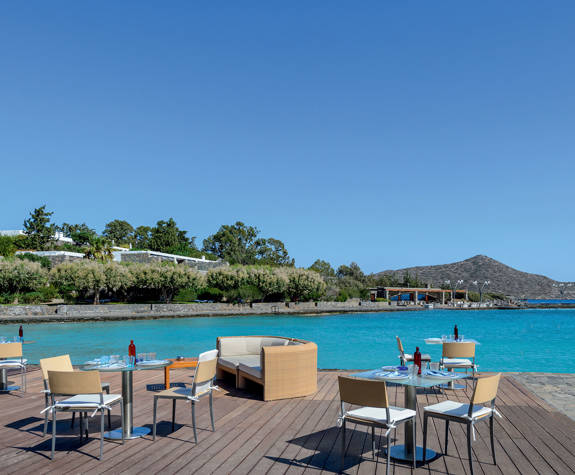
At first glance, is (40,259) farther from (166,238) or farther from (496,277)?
(496,277)

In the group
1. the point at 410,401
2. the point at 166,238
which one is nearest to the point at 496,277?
the point at 166,238

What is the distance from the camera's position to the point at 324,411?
5.71 meters

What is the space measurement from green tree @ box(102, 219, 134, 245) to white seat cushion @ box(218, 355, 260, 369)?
82228 mm

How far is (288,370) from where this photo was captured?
6387 mm

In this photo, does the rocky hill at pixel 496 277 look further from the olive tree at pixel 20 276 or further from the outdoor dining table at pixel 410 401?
the outdoor dining table at pixel 410 401

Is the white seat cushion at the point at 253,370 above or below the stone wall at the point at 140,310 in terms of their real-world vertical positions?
above

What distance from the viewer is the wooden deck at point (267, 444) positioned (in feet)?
12.5

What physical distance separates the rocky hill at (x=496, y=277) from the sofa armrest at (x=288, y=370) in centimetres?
11916

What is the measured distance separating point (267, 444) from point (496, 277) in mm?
140610

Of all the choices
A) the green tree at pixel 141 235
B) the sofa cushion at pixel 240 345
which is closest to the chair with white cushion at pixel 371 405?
the sofa cushion at pixel 240 345

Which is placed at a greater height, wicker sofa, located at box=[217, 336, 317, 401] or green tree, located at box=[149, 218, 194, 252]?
green tree, located at box=[149, 218, 194, 252]

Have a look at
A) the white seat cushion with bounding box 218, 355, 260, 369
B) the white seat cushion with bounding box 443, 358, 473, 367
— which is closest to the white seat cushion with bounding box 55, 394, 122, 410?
the white seat cushion with bounding box 218, 355, 260, 369

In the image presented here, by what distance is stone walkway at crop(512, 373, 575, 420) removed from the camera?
239 inches

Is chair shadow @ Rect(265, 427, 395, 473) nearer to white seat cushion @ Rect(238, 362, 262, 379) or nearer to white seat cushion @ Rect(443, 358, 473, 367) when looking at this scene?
white seat cushion @ Rect(238, 362, 262, 379)
